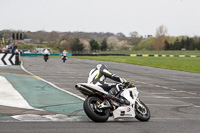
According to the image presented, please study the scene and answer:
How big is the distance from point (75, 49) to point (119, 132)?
601 ft

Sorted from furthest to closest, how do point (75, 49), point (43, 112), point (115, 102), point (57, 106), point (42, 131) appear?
1. point (75, 49)
2. point (57, 106)
3. point (43, 112)
4. point (115, 102)
5. point (42, 131)

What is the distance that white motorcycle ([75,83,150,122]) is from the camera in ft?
30.1

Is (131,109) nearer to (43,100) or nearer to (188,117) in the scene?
(188,117)

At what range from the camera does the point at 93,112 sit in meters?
9.06

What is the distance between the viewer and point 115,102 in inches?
380

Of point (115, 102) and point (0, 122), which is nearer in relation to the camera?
point (0, 122)

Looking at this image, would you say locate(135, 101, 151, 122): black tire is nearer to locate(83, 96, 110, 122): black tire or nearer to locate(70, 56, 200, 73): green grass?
locate(83, 96, 110, 122): black tire

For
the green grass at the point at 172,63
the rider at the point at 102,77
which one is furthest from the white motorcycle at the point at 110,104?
the green grass at the point at 172,63

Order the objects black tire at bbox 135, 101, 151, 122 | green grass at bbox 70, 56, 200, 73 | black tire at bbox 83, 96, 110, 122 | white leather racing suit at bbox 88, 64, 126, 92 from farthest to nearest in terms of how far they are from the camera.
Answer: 1. green grass at bbox 70, 56, 200, 73
2. black tire at bbox 135, 101, 151, 122
3. white leather racing suit at bbox 88, 64, 126, 92
4. black tire at bbox 83, 96, 110, 122

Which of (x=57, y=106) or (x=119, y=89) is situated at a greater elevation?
(x=119, y=89)

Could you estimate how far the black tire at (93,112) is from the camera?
29.7ft

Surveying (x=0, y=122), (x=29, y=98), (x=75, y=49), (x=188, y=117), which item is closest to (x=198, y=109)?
(x=188, y=117)

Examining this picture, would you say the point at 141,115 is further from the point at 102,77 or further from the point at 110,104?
the point at 102,77

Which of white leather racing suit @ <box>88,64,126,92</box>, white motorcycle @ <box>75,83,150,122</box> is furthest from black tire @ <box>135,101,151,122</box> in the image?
white leather racing suit @ <box>88,64,126,92</box>
